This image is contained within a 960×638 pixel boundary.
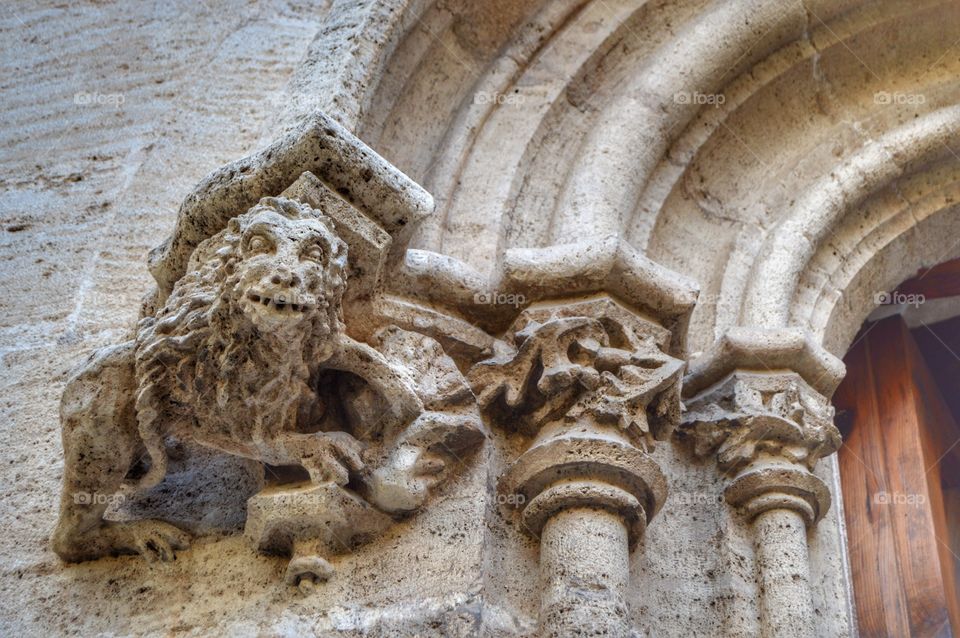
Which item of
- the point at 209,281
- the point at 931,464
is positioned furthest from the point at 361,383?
the point at 931,464

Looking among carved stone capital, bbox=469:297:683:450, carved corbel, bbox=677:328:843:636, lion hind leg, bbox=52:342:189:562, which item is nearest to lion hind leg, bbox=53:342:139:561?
lion hind leg, bbox=52:342:189:562

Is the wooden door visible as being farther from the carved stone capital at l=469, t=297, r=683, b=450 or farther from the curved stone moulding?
the carved stone capital at l=469, t=297, r=683, b=450

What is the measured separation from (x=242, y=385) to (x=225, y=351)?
0.23 feet

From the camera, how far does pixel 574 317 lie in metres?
2.27

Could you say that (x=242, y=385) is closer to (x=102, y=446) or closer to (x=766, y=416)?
(x=102, y=446)

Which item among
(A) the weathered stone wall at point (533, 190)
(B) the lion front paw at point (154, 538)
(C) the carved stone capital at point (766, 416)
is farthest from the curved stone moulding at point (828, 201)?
(B) the lion front paw at point (154, 538)

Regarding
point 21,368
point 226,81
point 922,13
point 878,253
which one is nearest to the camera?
point 21,368

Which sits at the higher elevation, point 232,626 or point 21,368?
point 21,368

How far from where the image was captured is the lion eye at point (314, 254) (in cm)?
200

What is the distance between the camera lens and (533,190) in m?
2.75

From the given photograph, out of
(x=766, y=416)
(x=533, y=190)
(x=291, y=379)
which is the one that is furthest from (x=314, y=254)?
(x=766, y=416)

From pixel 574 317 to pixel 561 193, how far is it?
0.54 meters

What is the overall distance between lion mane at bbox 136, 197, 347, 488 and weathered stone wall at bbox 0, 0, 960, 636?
0.79 feet

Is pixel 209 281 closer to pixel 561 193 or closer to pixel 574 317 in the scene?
pixel 574 317
